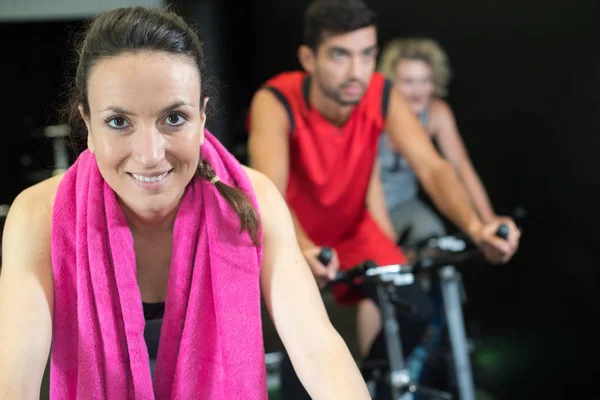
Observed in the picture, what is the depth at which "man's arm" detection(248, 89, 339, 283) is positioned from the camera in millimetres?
1863

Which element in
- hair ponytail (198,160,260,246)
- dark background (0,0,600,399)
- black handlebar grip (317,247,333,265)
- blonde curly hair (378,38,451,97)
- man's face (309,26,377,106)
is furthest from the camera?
blonde curly hair (378,38,451,97)

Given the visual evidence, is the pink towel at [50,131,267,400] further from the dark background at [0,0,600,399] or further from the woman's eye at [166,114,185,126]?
the dark background at [0,0,600,399]

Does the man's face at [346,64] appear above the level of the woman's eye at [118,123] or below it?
above

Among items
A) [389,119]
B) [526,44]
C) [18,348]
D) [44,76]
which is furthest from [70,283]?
[526,44]

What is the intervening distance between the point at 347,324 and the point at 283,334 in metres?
0.98

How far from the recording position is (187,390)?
3.88 ft

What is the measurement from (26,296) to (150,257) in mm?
216

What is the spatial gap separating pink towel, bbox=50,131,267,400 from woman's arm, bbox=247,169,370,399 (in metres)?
0.03

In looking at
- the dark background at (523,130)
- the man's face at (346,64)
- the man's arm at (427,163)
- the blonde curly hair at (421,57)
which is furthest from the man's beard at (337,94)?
the blonde curly hair at (421,57)

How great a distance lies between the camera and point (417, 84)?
2482 mm

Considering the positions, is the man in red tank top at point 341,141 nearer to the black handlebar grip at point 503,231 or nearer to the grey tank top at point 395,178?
the black handlebar grip at point 503,231

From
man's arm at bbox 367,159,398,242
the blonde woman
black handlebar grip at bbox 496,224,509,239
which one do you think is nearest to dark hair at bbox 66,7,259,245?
black handlebar grip at bbox 496,224,509,239

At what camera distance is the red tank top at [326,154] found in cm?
196

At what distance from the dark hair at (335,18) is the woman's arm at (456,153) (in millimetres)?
641
